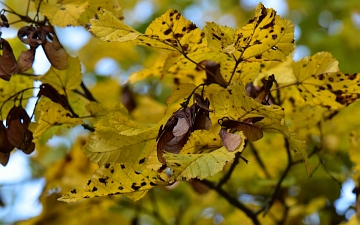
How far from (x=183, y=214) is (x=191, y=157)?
0.92 meters

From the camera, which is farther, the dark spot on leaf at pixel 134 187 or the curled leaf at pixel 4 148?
the curled leaf at pixel 4 148

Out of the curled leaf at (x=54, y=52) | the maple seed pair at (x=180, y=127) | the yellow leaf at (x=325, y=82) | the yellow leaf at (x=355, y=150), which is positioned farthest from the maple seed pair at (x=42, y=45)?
the yellow leaf at (x=355, y=150)

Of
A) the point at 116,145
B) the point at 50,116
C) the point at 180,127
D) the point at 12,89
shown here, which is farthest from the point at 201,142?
the point at 12,89

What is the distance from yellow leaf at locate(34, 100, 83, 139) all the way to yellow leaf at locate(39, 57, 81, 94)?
0.08 metres

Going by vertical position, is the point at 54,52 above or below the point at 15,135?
above

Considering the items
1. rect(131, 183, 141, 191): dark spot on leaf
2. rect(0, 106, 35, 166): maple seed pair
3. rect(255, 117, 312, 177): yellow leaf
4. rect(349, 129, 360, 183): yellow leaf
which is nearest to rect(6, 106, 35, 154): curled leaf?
rect(0, 106, 35, 166): maple seed pair

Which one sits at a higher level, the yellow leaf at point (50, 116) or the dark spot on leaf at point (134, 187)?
the yellow leaf at point (50, 116)

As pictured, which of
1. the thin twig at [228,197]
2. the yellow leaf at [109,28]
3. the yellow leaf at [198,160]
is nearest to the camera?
the yellow leaf at [198,160]

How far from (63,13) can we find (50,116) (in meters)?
0.16

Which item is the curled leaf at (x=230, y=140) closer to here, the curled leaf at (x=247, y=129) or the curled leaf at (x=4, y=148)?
the curled leaf at (x=247, y=129)

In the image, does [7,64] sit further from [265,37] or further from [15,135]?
[265,37]

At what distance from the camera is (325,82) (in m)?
0.75

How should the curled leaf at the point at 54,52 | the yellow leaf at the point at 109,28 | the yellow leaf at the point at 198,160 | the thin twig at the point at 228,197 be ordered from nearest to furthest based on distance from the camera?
1. the yellow leaf at the point at 198,160
2. the yellow leaf at the point at 109,28
3. the curled leaf at the point at 54,52
4. the thin twig at the point at 228,197

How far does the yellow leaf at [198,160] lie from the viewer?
0.51 meters
